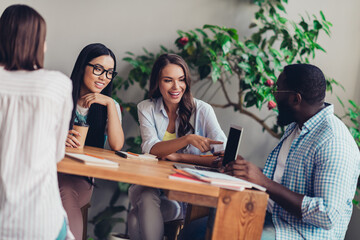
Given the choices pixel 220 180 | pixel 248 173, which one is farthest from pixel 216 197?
pixel 248 173

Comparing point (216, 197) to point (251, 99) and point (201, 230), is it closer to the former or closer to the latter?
point (201, 230)

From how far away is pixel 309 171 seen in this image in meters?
1.67

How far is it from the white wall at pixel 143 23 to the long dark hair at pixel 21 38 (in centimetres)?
210

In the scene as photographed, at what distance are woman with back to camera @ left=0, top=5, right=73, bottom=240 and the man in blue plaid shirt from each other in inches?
28.6

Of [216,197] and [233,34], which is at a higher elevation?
[233,34]

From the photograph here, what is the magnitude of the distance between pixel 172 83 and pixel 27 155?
1347 millimetres

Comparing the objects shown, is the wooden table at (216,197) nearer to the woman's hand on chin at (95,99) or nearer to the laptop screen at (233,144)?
the laptop screen at (233,144)

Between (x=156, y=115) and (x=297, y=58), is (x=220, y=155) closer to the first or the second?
(x=156, y=115)

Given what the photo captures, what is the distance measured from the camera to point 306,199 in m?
1.54

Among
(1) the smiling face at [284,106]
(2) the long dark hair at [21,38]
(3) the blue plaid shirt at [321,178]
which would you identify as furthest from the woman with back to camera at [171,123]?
(2) the long dark hair at [21,38]

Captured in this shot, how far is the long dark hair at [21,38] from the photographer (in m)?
1.27

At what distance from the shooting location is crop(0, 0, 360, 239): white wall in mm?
3346

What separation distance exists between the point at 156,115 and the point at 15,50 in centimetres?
128

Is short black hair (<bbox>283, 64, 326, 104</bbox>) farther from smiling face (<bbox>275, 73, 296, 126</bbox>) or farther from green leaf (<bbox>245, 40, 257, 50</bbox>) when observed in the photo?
green leaf (<bbox>245, 40, 257, 50</bbox>)
